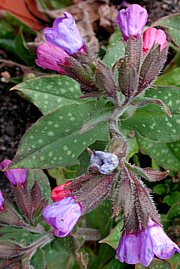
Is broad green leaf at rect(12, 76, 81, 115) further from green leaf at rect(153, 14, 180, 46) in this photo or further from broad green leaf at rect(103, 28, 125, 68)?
green leaf at rect(153, 14, 180, 46)

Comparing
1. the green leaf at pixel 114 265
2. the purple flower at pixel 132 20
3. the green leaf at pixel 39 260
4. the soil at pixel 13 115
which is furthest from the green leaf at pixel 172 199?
the purple flower at pixel 132 20

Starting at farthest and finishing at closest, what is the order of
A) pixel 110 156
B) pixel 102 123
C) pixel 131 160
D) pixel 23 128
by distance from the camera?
pixel 23 128, pixel 131 160, pixel 102 123, pixel 110 156

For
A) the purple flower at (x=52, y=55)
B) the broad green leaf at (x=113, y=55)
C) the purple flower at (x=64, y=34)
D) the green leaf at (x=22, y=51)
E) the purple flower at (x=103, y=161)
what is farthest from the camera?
the green leaf at (x=22, y=51)

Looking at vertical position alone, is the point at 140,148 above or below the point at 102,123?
below

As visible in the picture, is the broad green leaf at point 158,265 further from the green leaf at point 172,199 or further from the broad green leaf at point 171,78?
the broad green leaf at point 171,78

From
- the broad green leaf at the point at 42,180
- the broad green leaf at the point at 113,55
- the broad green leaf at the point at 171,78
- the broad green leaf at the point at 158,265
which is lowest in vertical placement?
the broad green leaf at the point at 158,265

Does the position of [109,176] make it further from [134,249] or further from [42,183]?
[42,183]

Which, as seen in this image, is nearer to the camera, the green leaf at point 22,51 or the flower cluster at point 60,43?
the flower cluster at point 60,43

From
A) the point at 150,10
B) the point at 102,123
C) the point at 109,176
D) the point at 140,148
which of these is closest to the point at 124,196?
the point at 109,176
